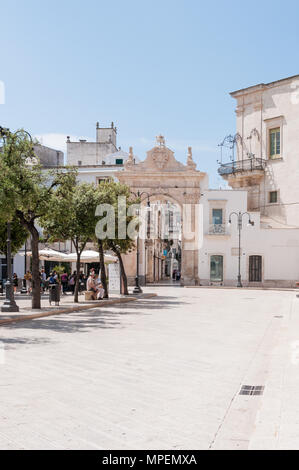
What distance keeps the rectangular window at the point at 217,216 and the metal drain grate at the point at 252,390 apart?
132 ft

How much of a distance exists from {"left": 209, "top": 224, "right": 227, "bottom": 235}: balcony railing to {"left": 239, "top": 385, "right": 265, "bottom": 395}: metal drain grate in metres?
39.4

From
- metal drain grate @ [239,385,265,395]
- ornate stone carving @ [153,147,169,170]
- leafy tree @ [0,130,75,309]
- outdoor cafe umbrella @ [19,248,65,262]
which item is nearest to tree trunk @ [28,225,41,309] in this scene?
leafy tree @ [0,130,75,309]

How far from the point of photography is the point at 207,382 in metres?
7.24

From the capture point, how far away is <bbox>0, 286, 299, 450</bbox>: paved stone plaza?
4.78m

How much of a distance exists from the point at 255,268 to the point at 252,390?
39.5 meters

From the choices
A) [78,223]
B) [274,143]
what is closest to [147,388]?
[78,223]

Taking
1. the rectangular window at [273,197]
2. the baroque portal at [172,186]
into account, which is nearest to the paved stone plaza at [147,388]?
the baroque portal at [172,186]

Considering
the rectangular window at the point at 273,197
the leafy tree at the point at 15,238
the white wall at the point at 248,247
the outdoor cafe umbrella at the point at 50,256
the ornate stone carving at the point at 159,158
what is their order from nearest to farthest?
the leafy tree at the point at 15,238 → the outdoor cafe umbrella at the point at 50,256 → the white wall at the point at 248,247 → the rectangular window at the point at 273,197 → the ornate stone carving at the point at 159,158

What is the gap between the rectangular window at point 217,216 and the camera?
4688 cm

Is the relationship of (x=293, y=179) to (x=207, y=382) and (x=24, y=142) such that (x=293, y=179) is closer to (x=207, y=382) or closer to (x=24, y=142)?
(x=24, y=142)

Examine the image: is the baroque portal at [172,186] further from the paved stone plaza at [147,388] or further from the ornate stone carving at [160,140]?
the paved stone plaza at [147,388]

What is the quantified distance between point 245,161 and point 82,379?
144ft

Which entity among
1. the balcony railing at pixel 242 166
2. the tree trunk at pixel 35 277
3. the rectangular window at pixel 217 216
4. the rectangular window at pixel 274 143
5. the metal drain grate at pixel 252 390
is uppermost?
the rectangular window at pixel 274 143

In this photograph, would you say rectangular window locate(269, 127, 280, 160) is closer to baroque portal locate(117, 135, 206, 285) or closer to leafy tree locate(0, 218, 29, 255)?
baroque portal locate(117, 135, 206, 285)
